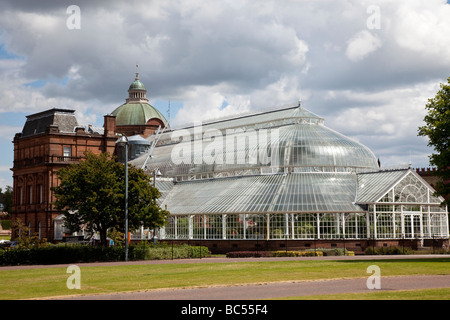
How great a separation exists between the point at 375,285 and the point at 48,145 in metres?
79.8

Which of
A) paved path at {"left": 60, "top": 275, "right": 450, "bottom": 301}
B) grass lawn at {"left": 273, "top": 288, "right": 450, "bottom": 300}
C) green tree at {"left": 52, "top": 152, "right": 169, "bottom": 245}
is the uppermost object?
green tree at {"left": 52, "top": 152, "right": 169, "bottom": 245}

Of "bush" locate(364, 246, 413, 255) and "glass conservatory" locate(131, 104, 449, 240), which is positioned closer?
"bush" locate(364, 246, 413, 255)

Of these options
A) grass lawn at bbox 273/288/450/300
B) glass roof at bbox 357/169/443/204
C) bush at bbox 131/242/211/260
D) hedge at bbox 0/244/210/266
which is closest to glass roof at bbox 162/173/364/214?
glass roof at bbox 357/169/443/204

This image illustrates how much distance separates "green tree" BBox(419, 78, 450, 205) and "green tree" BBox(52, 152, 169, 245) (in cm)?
2274

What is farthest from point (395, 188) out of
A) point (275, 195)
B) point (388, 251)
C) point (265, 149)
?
point (265, 149)

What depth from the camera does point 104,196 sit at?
1986 inches

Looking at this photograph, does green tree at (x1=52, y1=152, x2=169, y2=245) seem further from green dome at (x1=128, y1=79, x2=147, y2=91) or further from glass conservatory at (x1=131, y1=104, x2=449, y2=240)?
green dome at (x1=128, y1=79, x2=147, y2=91)

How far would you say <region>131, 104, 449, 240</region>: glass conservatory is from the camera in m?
60.2

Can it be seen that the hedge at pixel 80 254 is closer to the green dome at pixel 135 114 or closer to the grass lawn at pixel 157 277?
the grass lawn at pixel 157 277

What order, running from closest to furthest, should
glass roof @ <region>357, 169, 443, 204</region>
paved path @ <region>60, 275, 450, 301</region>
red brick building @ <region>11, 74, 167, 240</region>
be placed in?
paved path @ <region>60, 275, 450, 301</region>
glass roof @ <region>357, 169, 443, 204</region>
red brick building @ <region>11, 74, 167, 240</region>

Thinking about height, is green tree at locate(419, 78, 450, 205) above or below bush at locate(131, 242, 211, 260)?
above
